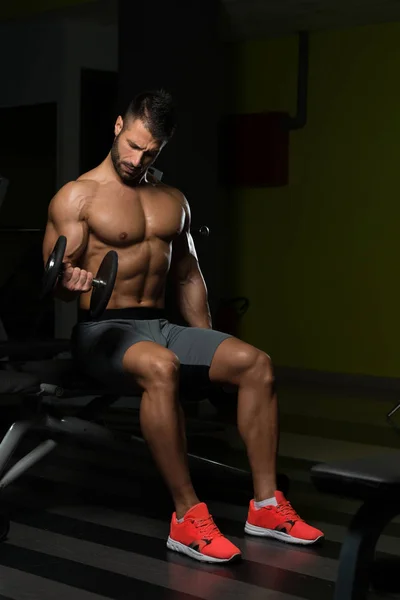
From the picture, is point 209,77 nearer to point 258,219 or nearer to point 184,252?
point 258,219

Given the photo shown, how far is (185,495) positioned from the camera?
103 inches

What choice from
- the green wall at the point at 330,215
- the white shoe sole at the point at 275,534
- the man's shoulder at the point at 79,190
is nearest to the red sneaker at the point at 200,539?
the white shoe sole at the point at 275,534

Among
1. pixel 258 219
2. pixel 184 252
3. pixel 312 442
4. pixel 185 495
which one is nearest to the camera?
pixel 185 495

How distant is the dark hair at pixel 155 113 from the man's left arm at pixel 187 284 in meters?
0.31

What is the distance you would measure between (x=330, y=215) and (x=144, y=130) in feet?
12.0

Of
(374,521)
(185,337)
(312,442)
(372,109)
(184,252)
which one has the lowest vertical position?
(312,442)

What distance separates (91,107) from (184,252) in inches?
154

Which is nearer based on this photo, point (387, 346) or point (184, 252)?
point (184, 252)

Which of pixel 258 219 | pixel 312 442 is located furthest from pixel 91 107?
pixel 312 442

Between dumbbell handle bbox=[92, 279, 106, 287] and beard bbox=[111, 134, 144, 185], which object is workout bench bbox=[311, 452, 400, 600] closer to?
dumbbell handle bbox=[92, 279, 106, 287]

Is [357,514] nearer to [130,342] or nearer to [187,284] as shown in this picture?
[130,342]

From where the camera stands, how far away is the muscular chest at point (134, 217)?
283 centimetres

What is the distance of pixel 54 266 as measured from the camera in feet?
8.25

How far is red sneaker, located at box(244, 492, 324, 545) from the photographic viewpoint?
106 inches
